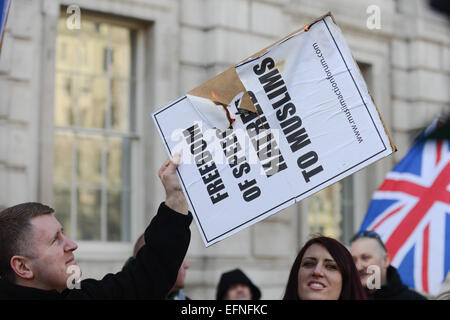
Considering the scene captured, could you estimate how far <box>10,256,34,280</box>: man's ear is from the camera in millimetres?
2863

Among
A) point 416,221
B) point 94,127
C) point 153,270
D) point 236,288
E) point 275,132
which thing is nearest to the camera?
point 153,270

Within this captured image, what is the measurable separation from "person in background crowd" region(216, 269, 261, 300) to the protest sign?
3.62 metres

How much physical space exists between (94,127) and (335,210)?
3.72 metres

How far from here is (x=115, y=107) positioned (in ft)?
27.9

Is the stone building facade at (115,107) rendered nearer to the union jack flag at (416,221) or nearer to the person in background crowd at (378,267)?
the union jack flag at (416,221)

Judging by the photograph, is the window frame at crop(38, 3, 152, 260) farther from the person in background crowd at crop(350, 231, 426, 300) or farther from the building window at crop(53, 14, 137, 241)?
the person in background crowd at crop(350, 231, 426, 300)

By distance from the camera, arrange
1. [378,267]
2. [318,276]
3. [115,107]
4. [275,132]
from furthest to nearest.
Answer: [115,107]
[378,267]
[318,276]
[275,132]

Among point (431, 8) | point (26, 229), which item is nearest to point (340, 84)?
point (26, 229)

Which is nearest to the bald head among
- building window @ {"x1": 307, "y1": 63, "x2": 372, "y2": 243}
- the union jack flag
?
the union jack flag

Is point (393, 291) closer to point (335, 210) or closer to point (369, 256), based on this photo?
point (369, 256)

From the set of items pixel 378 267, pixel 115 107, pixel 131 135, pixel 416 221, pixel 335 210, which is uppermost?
pixel 115 107

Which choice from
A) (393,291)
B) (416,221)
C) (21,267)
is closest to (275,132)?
(21,267)

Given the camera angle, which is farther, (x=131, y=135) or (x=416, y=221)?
(x=131, y=135)

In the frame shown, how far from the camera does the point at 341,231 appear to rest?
1048 cm
